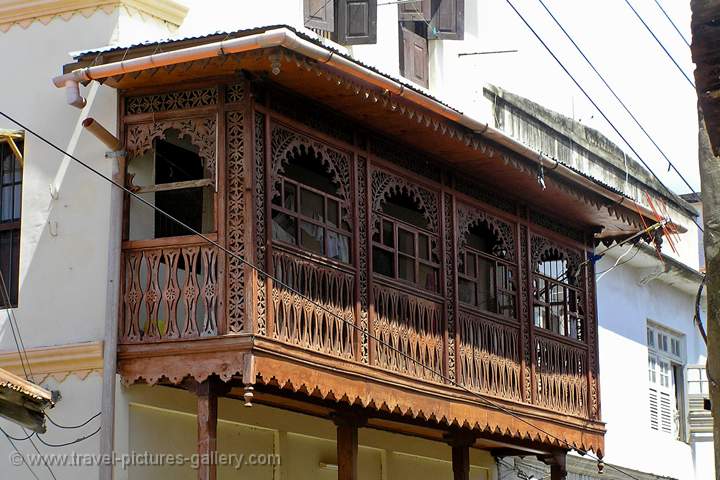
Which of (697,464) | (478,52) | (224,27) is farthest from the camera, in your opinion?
(697,464)

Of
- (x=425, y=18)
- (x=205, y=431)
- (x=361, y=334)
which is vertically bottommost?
(x=205, y=431)

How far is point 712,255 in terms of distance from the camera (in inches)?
340

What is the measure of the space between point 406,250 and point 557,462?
11.8 feet

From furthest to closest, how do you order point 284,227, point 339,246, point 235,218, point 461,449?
point 461,449, point 284,227, point 339,246, point 235,218

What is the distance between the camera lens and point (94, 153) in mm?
13320

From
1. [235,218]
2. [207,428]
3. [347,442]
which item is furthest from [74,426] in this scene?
[347,442]

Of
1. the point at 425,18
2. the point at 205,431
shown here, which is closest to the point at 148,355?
the point at 205,431

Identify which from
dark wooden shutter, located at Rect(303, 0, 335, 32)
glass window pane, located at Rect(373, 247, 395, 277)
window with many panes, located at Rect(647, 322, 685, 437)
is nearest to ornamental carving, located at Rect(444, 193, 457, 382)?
glass window pane, located at Rect(373, 247, 395, 277)

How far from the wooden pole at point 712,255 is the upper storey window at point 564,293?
807 cm

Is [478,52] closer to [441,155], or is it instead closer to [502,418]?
[441,155]

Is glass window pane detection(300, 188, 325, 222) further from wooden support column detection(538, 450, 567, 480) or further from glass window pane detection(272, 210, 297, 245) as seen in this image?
wooden support column detection(538, 450, 567, 480)

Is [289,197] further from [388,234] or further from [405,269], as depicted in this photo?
[405,269]

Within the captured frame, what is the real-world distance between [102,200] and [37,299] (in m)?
1.08

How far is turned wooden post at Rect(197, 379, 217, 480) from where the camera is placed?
12258mm
